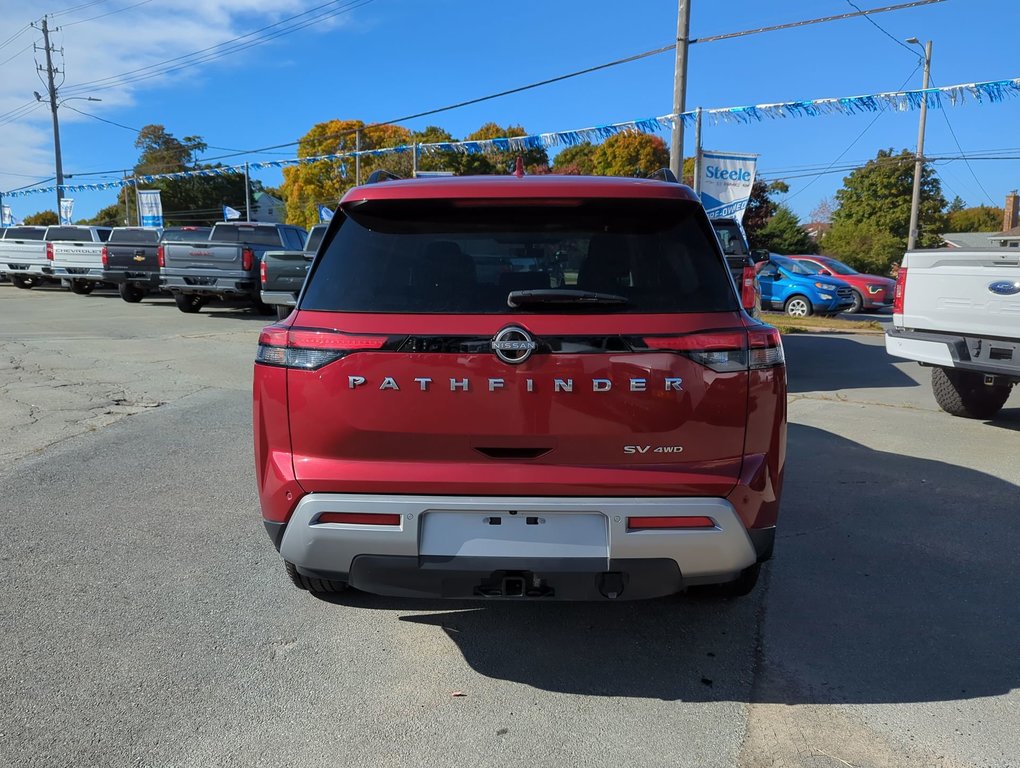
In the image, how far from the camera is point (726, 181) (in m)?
13.8

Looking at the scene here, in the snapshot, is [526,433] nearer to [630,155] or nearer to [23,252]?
[23,252]

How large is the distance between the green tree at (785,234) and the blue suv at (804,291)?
72.6 feet

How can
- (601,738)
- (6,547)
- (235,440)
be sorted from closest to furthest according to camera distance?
1. (601,738)
2. (6,547)
3. (235,440)

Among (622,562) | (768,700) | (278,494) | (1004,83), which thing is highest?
(1004,83)

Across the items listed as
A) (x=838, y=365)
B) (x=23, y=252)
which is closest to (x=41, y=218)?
(x=23, y=252)

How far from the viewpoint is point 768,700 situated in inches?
109

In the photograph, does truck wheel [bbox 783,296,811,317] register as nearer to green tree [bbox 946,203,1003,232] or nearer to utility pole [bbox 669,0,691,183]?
utility pole [bbox 669,0,691,183]

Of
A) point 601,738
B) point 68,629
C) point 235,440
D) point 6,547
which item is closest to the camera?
point 601,738

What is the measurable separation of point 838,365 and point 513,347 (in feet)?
33.0

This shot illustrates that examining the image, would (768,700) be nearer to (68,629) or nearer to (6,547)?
(68,629)

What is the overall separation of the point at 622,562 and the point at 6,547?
3466 mm

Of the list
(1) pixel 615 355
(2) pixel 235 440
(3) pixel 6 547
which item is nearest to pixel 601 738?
(1) pixel 615 355

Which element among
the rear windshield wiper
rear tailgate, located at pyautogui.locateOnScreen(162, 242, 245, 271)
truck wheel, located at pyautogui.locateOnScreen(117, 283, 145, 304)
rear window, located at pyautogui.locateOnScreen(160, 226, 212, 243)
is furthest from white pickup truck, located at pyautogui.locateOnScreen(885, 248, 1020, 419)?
truck wheel, located at pyautogui.locateOnScreen(117, 283, 145, 304)

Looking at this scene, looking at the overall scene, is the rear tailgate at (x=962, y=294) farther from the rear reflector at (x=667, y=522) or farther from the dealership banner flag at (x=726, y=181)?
the dealership banner flag at (x=726, y=181)
